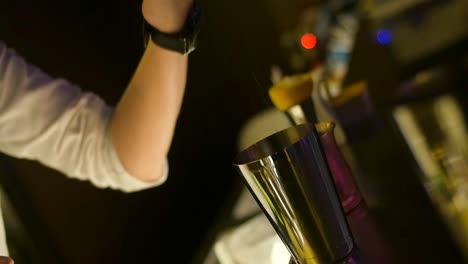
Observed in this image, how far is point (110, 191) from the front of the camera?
1.28m

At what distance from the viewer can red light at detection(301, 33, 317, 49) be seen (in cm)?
245

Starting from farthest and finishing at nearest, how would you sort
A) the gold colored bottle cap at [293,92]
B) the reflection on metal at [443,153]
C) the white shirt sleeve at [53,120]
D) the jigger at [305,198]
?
the white shirt sleeve at [53,120] → the gold colored bottle cap at [293,92] → the reflection on metal at [443,153] → the jigger at [305,198]

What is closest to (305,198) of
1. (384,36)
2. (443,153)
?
(443,153)

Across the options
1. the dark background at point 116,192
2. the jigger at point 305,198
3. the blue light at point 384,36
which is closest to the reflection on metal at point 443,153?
the dark background at point 116,192

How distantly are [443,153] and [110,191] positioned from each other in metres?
0.78

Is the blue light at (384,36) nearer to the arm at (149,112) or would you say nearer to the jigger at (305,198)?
the arm at (149,112)

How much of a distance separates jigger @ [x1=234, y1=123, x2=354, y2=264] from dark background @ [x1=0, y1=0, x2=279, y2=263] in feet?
1.67

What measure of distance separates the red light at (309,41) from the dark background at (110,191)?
72 cm

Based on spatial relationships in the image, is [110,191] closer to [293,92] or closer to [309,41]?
[293,92]

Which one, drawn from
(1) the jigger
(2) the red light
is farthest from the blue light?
(1) the jigger

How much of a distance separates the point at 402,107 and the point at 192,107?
0.63 meters

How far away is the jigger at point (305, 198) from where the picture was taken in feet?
1.71

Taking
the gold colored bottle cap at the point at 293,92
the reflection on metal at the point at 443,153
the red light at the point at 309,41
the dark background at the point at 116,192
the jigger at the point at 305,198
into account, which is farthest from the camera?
the red light at the point at 309,41

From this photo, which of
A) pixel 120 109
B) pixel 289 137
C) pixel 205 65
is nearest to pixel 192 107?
pixel 205 65
